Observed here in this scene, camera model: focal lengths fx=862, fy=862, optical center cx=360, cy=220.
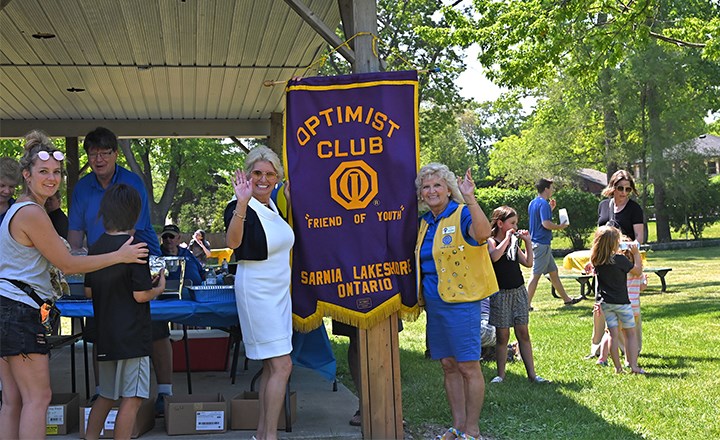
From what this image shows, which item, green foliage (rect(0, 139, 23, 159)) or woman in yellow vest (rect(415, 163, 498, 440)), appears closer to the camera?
woman in yellow vest (rect(415, 163, 498, 440))

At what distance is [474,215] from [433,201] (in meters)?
0.31

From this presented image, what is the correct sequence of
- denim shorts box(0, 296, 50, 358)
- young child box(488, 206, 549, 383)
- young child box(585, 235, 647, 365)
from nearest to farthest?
1. denim shorts box(0, 296, 50, 358)
2. young child box(488, 206, 549, 383)
3. young child box(585, 235, 647, 365)

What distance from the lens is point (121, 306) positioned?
4.48 m

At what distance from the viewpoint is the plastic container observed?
17.5ft

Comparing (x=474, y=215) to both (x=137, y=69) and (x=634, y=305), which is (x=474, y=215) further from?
(x=137, y=69)

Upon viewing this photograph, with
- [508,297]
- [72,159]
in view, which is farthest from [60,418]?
[72,159]

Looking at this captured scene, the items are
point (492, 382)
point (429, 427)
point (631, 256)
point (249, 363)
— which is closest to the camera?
point (429, 427)

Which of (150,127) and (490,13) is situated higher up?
(490,13)

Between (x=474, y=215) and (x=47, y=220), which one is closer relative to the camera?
(x=47, y=220)

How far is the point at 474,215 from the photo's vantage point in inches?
199

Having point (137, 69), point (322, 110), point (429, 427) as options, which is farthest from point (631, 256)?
point (137, 69)

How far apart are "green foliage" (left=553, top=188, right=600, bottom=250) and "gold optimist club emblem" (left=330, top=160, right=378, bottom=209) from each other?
24202 mm

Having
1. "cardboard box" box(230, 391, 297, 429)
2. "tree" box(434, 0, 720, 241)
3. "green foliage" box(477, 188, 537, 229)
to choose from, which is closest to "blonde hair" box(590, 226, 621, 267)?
"cardboard box" box(230, 391, 297, 429)

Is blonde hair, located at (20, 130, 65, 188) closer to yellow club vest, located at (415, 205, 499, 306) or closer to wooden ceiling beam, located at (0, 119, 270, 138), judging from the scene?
yellow club vest, located at (415, 205, 499, 306)
